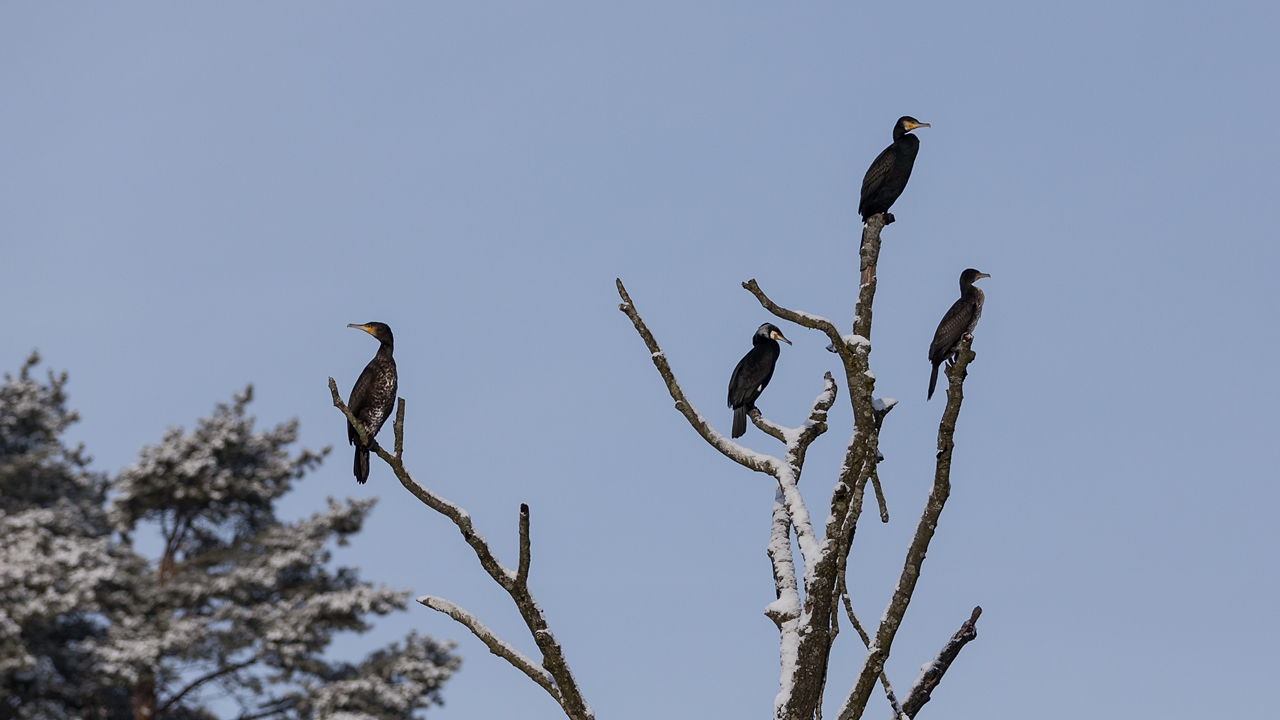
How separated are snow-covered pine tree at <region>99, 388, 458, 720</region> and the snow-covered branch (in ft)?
52.7

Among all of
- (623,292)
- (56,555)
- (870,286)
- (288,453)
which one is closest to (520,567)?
(623,292)

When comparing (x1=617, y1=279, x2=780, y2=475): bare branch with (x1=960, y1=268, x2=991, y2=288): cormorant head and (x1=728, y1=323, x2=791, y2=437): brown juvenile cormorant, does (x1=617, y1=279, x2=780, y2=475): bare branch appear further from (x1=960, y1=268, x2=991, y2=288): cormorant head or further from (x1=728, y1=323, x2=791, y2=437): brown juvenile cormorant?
(x1=960, y1=268, x2=991, y2=288): cormorant head

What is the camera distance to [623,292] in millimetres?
5641

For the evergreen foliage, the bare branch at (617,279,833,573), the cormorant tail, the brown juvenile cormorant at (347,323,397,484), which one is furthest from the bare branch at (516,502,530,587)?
the evergreen foliage

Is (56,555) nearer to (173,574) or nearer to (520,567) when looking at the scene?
(173,574)

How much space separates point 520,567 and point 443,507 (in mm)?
454

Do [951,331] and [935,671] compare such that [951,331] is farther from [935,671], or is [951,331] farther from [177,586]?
[177,586]

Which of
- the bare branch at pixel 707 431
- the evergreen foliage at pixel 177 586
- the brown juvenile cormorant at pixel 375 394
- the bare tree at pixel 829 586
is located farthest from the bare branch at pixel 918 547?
the evergreen foliage at pixel 177 586

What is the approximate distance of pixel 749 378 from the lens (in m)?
8.85

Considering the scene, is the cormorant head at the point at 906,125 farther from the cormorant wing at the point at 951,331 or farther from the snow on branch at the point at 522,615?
the snow on branch at the point at 522,615

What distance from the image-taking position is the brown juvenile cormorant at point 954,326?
300 inches

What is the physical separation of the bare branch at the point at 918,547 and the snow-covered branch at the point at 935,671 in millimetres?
329

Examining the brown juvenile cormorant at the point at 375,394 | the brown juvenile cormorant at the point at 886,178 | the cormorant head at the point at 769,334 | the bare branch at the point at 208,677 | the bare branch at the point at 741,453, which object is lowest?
the bare branch at the point at 741,453

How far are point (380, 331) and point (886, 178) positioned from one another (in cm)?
347
